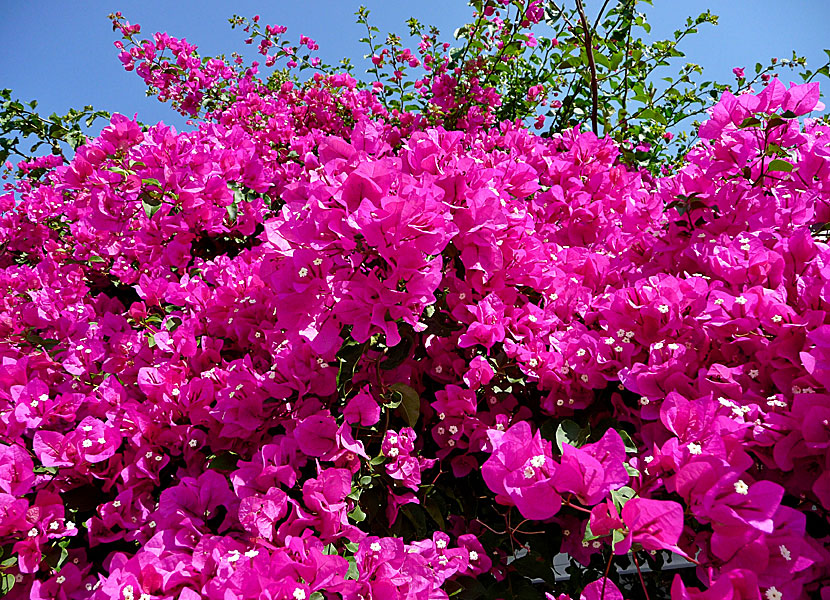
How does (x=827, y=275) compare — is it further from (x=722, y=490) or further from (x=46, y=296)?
(x=46, y=296)

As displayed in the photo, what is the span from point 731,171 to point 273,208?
2004 mm

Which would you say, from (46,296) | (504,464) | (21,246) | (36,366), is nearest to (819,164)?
(504,464)

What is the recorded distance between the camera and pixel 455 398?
1199mm

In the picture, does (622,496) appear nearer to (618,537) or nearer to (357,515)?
(618,537)

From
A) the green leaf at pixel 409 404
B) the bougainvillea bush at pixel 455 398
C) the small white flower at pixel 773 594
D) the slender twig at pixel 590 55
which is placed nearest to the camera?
the small white flower at pixel 773 594

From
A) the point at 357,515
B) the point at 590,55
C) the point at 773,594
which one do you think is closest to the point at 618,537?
the point at 773,594

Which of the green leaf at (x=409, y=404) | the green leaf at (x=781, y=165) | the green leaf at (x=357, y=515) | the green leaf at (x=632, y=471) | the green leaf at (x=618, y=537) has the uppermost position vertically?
the green leaf at (x=781, y=165)

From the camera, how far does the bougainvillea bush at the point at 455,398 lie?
0.81 meters

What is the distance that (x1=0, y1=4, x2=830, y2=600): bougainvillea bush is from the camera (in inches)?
32.0

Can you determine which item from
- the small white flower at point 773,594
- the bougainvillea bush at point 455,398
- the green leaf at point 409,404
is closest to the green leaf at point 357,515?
the bougainvillea bush at point 455,398

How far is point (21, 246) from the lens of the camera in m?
3.43

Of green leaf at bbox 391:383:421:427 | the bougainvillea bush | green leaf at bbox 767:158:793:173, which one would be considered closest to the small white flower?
the bougainvillea bush

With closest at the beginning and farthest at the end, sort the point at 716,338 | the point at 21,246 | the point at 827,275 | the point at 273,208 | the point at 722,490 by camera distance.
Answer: the point at 722,490, the point at 827,275, the point at 716,338, the point at 273,208, the point at 21,246

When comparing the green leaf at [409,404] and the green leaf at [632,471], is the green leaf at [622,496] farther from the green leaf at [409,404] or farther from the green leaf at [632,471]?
the green leaf at [409,404]
